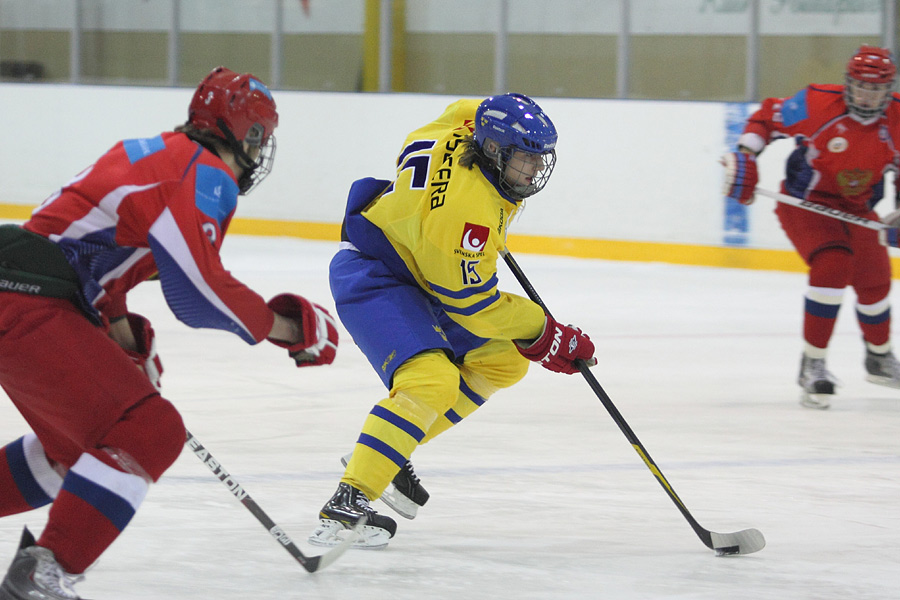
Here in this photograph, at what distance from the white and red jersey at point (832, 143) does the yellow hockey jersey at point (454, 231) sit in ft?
6.75

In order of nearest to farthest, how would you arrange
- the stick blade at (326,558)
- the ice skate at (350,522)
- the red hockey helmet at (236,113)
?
Result: the red hockey helmet at (236,113), the stick blade at (326,558), the ice skate at (350,522)

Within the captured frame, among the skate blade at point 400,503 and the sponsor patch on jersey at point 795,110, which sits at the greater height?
the sponsor patch on jersey at point 795,110

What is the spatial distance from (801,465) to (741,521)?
0.63 m

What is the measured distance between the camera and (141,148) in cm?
219

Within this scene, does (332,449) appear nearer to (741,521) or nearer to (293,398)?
(293,398)

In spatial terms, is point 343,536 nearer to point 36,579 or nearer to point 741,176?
point 36,579

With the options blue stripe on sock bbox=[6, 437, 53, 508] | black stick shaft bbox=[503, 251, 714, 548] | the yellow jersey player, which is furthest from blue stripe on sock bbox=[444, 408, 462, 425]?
blue stripe on sock bbox=[6, 437, 53, 508]

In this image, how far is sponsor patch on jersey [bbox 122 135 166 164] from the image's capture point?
2166 mm

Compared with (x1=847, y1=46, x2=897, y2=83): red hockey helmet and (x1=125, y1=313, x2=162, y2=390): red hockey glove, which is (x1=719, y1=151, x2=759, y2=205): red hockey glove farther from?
(x1=125, y1=313, x2=162, y2=390): red hockey glove

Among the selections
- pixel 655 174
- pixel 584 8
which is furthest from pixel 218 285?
pixel 584 8

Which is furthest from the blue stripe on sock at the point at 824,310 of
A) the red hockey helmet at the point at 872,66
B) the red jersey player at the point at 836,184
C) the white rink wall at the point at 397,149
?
the white rink wall at the point at 397,149

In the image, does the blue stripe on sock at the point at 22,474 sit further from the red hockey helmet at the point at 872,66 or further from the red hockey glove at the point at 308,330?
the red hockey helmet at the point at 872,66

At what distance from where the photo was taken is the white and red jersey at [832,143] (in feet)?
15.0

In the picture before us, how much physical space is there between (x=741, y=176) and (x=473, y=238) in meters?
2.21
